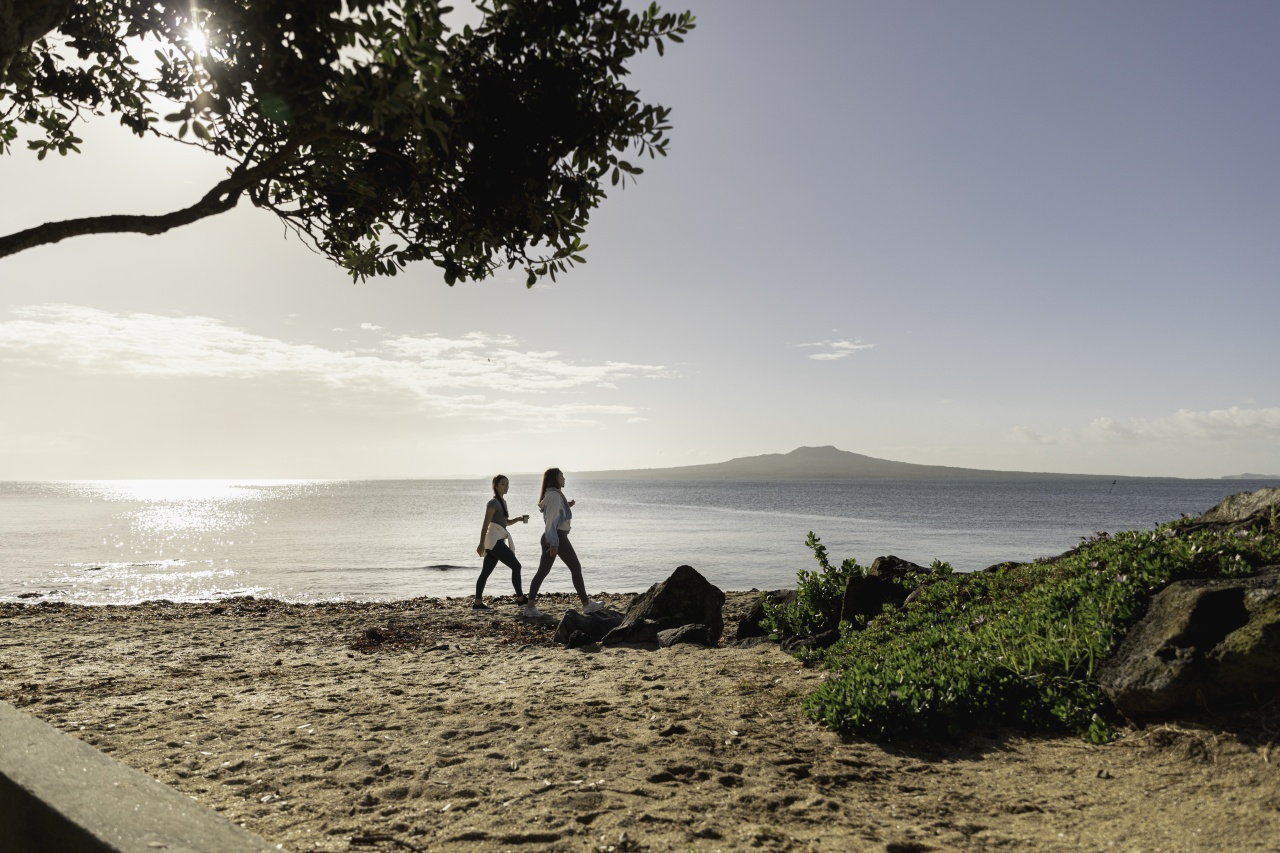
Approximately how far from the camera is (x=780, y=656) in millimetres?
7988

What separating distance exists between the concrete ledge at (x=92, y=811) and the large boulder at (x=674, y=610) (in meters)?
6.87

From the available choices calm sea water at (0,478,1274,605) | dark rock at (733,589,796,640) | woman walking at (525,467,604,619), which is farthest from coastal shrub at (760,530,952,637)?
calm sea water at (0,478,1274,605)

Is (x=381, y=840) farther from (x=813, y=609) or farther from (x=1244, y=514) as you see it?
(x=1244, y=514)

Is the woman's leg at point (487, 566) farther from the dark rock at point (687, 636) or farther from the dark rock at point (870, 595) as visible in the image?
the dark rock at point (870, 595)

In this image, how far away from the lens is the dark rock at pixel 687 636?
30.6 ft

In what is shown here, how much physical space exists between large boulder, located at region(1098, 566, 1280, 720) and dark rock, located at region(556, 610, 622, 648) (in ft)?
20.9

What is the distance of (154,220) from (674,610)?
298 inches

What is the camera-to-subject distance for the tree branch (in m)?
4.95

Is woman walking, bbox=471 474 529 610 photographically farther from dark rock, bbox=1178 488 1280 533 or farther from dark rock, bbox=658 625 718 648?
dark rock, bbox=1178 488 1280 533

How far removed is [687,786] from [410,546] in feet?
112

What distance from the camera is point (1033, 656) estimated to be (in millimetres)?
5484

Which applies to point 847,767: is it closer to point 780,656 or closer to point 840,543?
point 780,656

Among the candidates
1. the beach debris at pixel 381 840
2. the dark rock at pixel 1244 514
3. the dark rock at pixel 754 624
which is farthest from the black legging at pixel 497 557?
the dark rock at pixel 1244 514

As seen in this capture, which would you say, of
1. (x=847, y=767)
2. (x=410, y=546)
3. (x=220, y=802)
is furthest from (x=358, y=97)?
(x=410, y=546)
